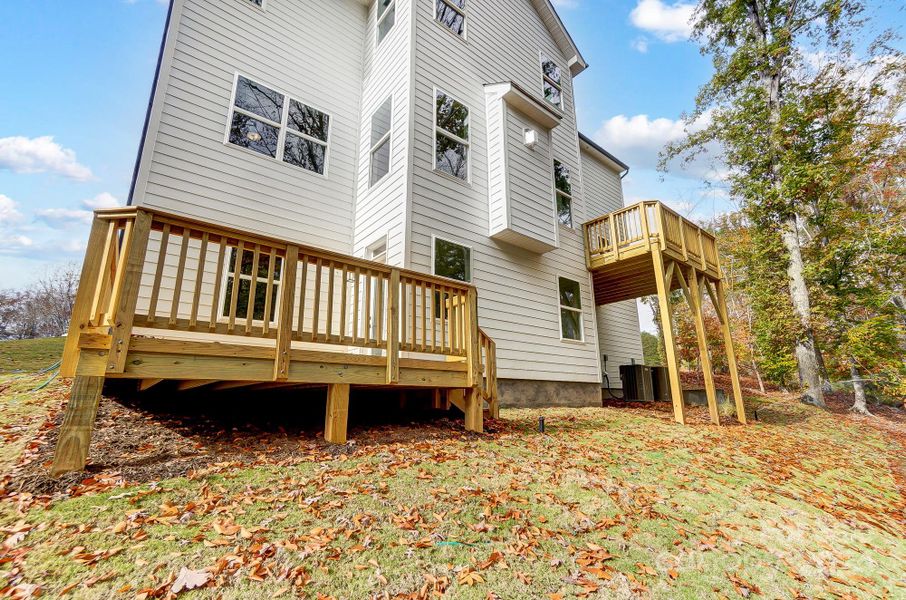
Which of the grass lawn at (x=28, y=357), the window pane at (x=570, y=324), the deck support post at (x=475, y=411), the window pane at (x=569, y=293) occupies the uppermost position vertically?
the window pane at (x=569, y=293)

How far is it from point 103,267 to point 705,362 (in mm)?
10313

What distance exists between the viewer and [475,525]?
2.74 metres

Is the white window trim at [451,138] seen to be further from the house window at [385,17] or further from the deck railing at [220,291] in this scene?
the deck railing at [220,291]

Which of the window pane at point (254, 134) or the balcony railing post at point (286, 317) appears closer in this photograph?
the balcony railing post at point (286, 317)

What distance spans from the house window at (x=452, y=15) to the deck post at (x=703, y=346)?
26.7 ft

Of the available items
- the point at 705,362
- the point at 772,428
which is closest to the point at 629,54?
the point at 705,362

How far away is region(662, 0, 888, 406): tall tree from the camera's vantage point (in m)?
12.5

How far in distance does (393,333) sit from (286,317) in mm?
1196

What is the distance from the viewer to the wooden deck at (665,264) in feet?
27.0

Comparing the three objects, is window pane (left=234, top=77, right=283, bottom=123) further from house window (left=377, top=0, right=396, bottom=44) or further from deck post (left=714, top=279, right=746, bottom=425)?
deck post (left=714, top=279, right=746, bottom=425)

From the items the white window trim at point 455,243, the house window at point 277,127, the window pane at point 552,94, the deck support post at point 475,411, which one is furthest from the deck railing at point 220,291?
the window pane at point 552,94

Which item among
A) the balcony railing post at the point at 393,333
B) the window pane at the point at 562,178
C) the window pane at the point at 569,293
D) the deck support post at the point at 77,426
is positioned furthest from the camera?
the window pane at the point at 562,178

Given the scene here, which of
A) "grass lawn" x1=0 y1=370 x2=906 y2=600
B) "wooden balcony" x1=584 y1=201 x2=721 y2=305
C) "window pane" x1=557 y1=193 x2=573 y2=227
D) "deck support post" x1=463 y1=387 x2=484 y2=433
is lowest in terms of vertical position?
"grass lawn" x1=0 y1=370 x2=906 y2=600

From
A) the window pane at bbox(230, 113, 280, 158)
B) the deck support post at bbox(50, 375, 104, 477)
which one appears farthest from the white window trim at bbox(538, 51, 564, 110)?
the deck support post at bbox(50, 375, 104, 477)
